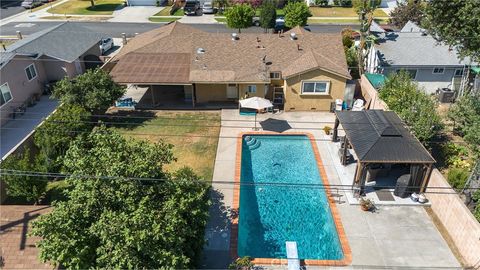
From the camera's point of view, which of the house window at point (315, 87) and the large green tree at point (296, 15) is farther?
the large green tree at point (296, 15)

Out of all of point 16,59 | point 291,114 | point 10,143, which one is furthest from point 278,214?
point 16,59

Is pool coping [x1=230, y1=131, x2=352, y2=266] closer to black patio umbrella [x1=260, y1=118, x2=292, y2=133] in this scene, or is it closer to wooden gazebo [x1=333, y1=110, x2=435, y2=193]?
wooden gazebo [x1=333, y1=110, x2=435, y2=193]

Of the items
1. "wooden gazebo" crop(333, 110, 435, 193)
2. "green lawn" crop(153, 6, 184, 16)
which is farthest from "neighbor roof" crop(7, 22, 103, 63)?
"wooden gazebo" crop(333, 110, 435, 193)

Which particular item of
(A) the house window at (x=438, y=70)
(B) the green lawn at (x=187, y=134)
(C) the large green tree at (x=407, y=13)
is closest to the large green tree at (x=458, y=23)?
(A) the house window at (x=438, y=70)

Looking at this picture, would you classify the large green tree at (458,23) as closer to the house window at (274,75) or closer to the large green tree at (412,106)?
the large green tree at (412,106)

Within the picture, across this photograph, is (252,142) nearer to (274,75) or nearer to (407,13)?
(274,75)

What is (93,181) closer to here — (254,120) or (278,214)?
(278,214)
